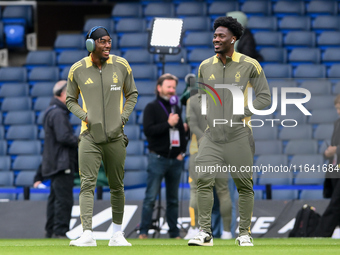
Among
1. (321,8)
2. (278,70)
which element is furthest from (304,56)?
(321,8)

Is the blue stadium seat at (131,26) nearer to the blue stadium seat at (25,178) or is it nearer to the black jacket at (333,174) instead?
the blue stadium seat at (25,178)

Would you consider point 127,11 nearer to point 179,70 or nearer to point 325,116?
point 179,70

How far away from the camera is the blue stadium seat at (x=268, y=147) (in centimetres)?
745

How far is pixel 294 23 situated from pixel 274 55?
946mm

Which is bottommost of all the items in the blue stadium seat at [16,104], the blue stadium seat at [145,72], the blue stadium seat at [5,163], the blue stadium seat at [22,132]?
the blue stadium seat at [5,163]

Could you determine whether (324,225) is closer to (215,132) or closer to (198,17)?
(215,132)

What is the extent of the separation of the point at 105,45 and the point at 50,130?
2.43 metres

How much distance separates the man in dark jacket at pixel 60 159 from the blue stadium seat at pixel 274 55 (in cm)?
530

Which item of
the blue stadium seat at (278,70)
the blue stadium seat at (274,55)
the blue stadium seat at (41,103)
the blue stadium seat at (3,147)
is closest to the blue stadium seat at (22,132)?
the blue stadium seat at (3,147)

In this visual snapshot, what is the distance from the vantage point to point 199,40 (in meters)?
12.6

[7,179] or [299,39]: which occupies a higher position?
[299,39]

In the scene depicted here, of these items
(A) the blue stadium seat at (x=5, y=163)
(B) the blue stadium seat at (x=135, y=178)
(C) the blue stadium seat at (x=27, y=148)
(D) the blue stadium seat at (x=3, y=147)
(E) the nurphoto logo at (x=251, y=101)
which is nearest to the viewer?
(E) the nurphoto logo at (x=251, y=101)

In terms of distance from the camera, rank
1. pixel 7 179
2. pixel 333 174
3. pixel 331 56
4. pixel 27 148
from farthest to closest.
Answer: pixel 331 56
pixel 27 148
pixel 7 179
pixel 333 174

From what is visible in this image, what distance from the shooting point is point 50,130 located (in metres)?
7.88
